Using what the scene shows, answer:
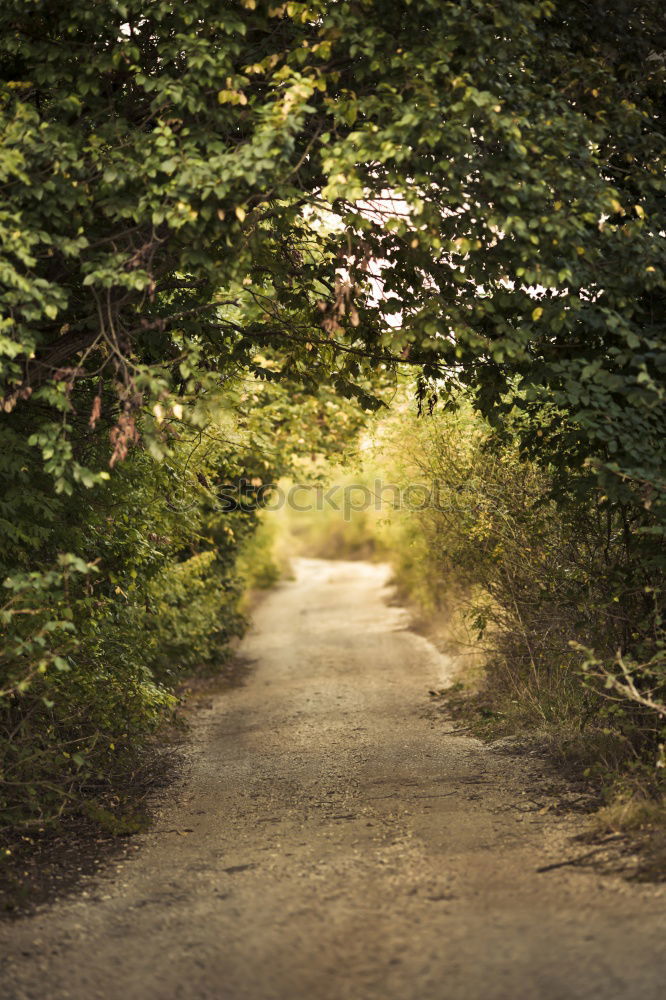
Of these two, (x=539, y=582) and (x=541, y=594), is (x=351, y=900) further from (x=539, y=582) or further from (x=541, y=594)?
→ (x=539, y=582)

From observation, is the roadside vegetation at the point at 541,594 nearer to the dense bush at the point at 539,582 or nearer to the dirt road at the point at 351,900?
the dense bush at the point at 539,582

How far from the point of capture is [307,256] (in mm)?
8719

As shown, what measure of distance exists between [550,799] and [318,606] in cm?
1918

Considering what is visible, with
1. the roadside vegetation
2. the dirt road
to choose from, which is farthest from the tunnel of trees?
the dirt road

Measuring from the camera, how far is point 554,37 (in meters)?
7.27

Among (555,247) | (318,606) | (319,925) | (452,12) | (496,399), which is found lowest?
(318,606)

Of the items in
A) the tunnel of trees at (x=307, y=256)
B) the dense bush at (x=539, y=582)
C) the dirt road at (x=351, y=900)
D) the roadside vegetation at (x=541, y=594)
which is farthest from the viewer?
the dense bush at (x=539, y=582)

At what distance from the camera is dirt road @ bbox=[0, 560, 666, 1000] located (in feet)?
15.0

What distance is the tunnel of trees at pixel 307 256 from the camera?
20.9 ft

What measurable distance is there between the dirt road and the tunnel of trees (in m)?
1.27

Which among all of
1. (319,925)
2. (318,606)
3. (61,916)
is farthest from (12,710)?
(318,606)

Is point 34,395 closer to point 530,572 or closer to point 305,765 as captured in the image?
point 305,765

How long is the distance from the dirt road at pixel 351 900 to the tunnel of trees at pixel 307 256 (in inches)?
50.0

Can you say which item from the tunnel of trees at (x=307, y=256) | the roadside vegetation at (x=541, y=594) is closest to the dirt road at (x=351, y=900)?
the roadside vegetation at (x=541, y=594)
